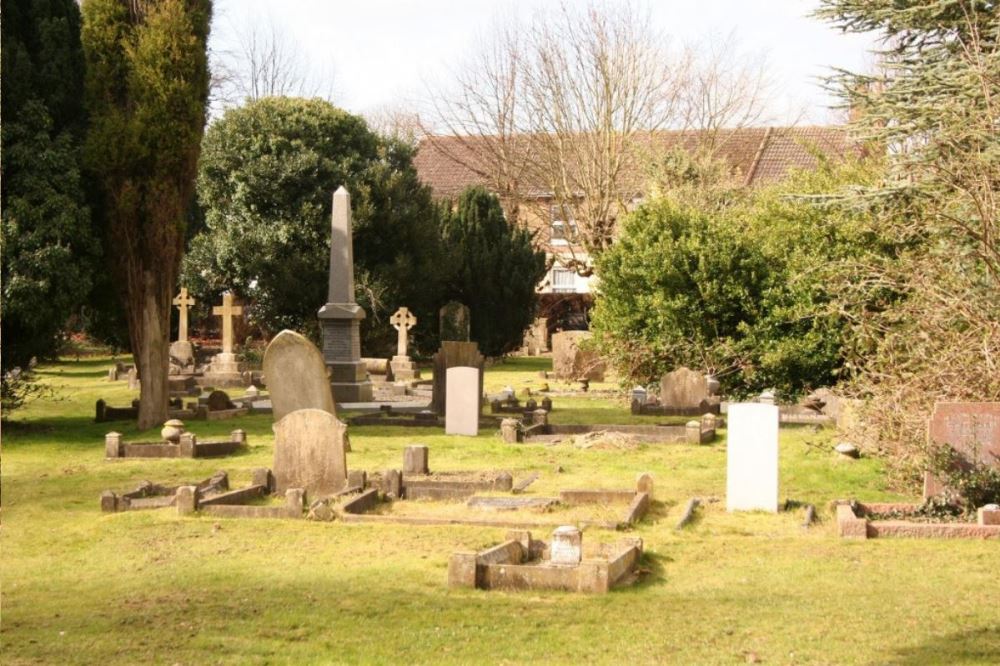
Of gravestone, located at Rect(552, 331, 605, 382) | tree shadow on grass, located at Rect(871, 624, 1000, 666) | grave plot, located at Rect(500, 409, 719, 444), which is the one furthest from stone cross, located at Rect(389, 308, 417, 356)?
tree shadow on grass, located at Rect(871, 624, 1000, 666)

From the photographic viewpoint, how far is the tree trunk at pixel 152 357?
21641 mm

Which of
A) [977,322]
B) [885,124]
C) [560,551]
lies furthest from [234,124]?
[560,551]

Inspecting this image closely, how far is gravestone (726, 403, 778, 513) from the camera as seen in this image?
12.6 meters

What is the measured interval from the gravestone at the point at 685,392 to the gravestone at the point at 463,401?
182 inches

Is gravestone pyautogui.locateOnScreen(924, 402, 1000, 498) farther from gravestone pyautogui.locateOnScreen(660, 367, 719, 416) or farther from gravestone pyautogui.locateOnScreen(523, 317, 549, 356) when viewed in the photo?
gravestone pyautogui.locateOnScreen(523, 317, 549, 356)

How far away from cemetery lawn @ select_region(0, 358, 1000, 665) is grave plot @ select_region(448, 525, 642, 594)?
0.40ft

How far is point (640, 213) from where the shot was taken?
28.5 meters

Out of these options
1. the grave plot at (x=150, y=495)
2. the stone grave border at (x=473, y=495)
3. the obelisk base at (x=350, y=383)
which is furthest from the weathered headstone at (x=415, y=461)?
the obelisk base at (x=350, y=383)

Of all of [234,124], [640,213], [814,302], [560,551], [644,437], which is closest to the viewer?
[560,551]

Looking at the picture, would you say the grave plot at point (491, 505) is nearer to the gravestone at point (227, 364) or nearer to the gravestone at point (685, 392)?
the gravestone at point (685, 392)

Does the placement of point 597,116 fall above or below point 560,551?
above

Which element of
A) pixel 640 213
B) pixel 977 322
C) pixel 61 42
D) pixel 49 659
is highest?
pixel 61 42

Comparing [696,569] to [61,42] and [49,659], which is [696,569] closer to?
[49,659]

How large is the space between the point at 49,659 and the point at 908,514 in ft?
25.5
